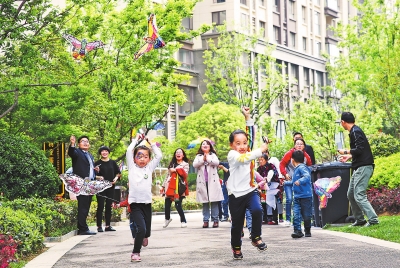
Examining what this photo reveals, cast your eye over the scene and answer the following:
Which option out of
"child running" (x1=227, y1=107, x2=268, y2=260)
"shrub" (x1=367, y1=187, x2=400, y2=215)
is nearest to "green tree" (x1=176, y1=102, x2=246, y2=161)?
"shrub" (x1=367, y1=187, x2=400, y2=215)

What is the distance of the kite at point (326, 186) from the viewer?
16.1 metres

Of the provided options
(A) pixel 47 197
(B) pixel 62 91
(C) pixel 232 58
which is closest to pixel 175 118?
(C) pixel 232 58

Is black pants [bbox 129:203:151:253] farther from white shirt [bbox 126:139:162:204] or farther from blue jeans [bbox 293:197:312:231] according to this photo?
blue jeans [bbox 293:197:312:231]

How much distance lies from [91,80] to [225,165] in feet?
26.8

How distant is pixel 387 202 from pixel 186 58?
1912 inches

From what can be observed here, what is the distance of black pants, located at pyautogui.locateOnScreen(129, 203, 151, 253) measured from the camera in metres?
11.0

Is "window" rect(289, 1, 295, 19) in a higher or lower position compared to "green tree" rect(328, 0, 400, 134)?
higher

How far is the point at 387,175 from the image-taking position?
19.8 m

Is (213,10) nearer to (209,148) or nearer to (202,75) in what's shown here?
(202,75)

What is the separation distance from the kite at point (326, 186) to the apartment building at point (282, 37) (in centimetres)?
4107

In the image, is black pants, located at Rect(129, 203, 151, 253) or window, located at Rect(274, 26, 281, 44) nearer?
black pants, located at Rect(129, 203, 151, 253)

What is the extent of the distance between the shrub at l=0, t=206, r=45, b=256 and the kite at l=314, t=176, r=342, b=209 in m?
5.41

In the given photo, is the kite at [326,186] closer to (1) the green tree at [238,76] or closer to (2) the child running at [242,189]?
(2) the child running at [242,189]

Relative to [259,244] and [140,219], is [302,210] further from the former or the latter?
[140,219]
